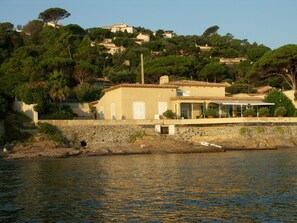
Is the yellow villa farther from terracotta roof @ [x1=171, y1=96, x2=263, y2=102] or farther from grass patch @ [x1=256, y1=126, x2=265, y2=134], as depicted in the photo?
grass patch @ [x1=256, y1=126, x2=265, y2=134]

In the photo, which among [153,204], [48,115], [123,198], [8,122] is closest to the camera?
[153,204]

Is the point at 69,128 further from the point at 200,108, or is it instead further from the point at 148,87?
the point at 200,108

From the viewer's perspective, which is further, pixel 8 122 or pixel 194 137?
pixel 194 137

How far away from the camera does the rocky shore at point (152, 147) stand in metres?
36.5

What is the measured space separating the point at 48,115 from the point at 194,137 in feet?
49.0

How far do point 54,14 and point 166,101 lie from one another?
245ft

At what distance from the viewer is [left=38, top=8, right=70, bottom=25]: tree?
373 ft

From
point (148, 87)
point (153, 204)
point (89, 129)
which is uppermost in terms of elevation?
point (148, 87)

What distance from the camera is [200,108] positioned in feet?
163

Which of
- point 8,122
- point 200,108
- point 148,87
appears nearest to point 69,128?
point 8,122

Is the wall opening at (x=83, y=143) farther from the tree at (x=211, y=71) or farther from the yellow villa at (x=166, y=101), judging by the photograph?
the tree at (x=211, y=71)

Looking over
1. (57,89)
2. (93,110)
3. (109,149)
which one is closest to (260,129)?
(109,149)

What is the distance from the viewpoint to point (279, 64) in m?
54.9

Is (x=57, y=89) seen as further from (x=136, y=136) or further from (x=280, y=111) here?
(x=280, y=111)
